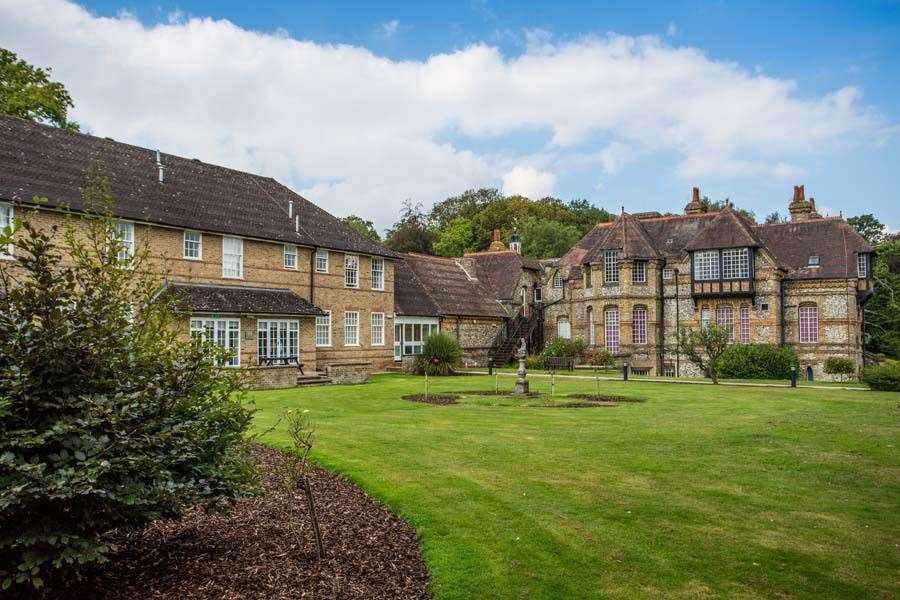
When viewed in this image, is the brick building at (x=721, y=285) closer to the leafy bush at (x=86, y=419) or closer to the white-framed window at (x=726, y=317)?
the white-framed window at (x=726, y=317)

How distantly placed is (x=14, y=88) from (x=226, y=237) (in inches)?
581

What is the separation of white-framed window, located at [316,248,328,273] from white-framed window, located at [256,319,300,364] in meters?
4.24

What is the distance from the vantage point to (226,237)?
30141 mm

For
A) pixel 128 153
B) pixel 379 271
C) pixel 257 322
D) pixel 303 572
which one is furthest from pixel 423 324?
pixel 303 572

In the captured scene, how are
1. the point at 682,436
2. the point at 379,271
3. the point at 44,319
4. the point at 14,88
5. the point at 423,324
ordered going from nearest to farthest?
the point at 44,319 < the point at 682,436 < the point at 14,88 < the point at 379,271 < the point at 423,324

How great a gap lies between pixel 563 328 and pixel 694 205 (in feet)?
41.4

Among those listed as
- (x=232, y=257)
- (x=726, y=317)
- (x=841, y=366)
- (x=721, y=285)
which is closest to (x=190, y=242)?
(x=232, y=257)

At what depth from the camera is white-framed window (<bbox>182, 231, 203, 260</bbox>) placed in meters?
28.6

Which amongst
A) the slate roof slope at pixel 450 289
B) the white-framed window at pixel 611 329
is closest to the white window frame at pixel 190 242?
the slate roof slope at pixel 450 289

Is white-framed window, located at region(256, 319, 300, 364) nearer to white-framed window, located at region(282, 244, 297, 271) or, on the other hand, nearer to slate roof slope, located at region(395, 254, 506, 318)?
white-framed window, located at region(282, 244, 297, 271)

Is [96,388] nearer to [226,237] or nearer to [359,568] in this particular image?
[359,568]

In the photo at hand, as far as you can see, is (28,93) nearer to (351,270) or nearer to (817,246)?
(351,270)

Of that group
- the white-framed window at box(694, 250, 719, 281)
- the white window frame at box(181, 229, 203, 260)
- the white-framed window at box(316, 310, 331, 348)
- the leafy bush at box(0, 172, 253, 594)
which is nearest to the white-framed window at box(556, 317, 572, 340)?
the white-framed window at box(694, 250, 719, 281)

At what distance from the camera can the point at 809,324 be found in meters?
40.6
